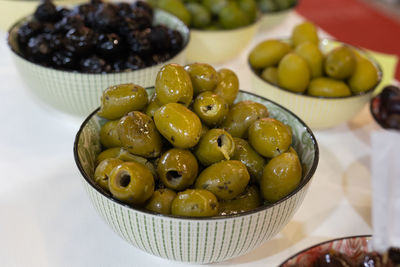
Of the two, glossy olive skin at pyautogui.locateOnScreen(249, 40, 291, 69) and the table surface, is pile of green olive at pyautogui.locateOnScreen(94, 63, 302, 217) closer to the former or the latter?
the table surface

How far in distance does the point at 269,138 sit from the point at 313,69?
0.34 meters

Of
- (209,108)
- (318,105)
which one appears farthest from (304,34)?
(209,108)

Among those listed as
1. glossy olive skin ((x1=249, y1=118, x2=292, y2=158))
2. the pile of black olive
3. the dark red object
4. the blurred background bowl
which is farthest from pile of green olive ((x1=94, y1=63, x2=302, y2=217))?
the dark red object

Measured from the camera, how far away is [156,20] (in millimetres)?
1036

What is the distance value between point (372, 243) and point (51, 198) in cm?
48

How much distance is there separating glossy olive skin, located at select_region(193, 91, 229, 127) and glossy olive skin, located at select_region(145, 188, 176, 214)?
0.40 ft

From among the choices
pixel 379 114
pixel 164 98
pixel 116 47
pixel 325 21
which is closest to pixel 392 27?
pixel 325 21

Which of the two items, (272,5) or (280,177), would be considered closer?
(280,177)

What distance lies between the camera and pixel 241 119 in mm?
623

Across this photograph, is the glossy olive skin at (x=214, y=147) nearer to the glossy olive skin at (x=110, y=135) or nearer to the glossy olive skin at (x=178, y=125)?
the glossy olive skin at (x=178, y=125)

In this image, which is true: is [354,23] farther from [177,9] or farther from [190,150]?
[190,150]

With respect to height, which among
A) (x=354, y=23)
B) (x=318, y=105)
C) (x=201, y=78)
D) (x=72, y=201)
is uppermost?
(x=201, y=78)

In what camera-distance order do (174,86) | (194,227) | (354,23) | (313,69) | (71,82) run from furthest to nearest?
(354,23)
(313,69)
(71,82)
(174,86)
(194,227)

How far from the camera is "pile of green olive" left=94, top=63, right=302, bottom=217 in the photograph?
507mm
